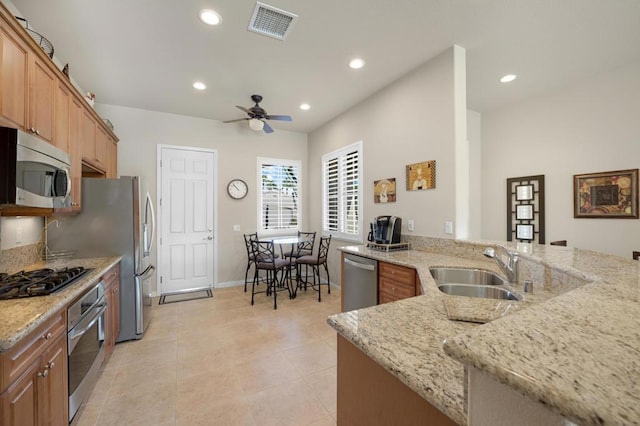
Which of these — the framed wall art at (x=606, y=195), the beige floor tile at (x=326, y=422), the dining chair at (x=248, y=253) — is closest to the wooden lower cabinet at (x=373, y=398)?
the beige floor tile at (x=326, y=422)

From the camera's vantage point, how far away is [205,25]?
91.0 inches

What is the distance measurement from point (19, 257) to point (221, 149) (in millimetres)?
2953

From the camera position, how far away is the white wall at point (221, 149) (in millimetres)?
4074

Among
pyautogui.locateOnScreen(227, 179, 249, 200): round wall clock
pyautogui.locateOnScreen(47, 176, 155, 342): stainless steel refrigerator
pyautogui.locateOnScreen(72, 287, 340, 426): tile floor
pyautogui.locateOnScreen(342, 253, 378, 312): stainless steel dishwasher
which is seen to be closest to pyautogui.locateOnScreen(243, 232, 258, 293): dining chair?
pyautogui.locateOnScreen(227, 179, 249, 200): round wall clock

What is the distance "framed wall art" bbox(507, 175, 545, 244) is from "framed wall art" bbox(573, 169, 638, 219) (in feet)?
1.28

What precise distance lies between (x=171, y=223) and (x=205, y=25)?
3.06 m

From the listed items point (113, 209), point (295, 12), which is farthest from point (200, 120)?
point (295, 12)

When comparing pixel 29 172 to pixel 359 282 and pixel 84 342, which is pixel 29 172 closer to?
pixel 84 342

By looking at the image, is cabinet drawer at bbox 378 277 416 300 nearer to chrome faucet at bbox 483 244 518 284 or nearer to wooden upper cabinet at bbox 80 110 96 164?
chrome faucet at bbox 483 244 518 284

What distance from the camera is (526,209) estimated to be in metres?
3.85

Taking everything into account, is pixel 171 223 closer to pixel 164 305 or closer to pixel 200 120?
pixel 164 305

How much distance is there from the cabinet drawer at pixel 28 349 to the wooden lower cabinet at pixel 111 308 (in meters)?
0.85

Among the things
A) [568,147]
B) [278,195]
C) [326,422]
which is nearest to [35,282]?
[326,422]

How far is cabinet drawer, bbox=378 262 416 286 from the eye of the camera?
2263mm
